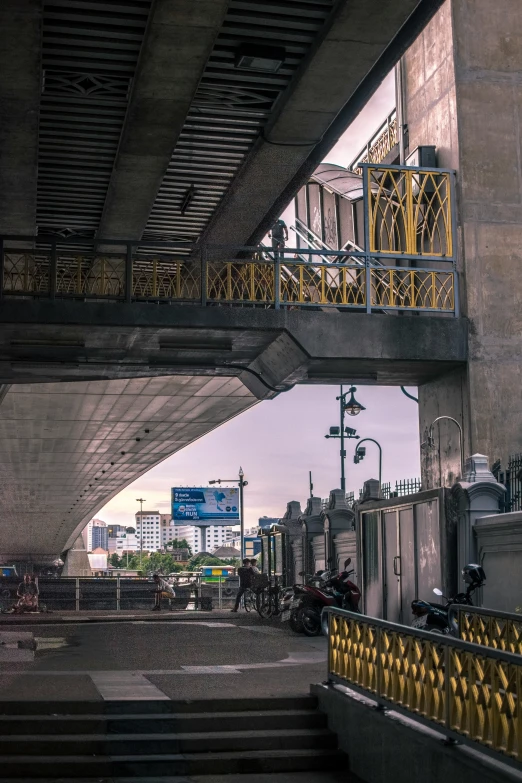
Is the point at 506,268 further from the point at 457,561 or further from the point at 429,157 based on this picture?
the point at 457,561

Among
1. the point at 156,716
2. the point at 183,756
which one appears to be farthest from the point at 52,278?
the point at 183,756

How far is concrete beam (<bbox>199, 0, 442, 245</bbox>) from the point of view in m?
13.1

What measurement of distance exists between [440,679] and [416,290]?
13934 mm

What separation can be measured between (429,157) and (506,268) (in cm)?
276

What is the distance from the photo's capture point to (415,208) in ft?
68.0

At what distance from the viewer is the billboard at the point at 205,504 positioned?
217 feet

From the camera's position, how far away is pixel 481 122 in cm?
2022

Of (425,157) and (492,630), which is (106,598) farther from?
(492,630)

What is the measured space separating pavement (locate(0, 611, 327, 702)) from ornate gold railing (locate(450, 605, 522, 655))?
1.92 m

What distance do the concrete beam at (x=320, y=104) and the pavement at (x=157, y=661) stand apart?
800 centimetres

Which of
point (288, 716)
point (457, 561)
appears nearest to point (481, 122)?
point (457, 561)

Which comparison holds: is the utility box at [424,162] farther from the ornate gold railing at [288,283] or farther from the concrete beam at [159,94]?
the concrete beam at [159,94]

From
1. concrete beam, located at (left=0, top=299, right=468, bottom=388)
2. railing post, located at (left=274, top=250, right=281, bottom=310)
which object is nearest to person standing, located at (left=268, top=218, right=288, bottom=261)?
railing post, located at (left=274, top=250, right=281, bottom=310)

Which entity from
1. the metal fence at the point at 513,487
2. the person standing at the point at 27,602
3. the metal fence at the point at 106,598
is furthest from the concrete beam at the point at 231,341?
the metal fence at the point at 106,598
